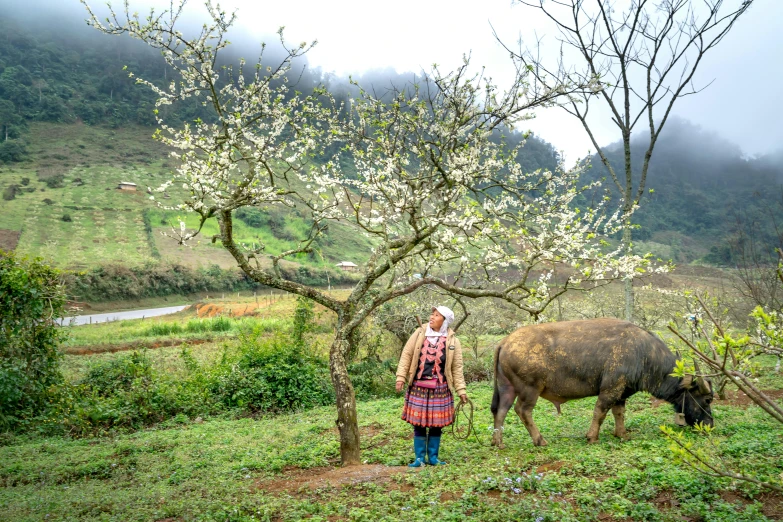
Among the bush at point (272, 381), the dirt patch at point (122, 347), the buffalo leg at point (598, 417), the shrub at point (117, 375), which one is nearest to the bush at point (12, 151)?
the dirt patch at point (122, 347)

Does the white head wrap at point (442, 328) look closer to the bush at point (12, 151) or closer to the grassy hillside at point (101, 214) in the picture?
the grassy hillside at point (101, 214)

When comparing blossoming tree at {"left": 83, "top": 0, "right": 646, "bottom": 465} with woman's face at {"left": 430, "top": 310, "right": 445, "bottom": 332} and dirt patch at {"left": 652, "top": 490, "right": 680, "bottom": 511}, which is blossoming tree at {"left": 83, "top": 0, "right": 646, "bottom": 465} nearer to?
woman's face at {"left": 430, "top": 310, "right": 445, "bottom": 332}

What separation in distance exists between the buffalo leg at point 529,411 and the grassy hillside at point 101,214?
1224 inches

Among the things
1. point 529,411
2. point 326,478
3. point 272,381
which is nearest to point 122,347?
point 272,381

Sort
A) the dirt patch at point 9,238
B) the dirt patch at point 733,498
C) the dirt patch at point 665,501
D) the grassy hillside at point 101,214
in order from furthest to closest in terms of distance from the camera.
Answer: the grassy hillside at point 101,214 < the dirt patch at point 9,238 < the dirt patch at point 665,501 < the dirt patch at point 733,498

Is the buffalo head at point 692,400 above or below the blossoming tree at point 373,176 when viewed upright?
below

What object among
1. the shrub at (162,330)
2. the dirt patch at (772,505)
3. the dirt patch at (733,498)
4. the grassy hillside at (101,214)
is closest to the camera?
the dirt patch at (772,505)

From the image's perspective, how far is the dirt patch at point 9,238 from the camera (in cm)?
4709

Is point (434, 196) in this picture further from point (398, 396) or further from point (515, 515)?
point (398, 396)

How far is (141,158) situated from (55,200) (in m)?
25.2

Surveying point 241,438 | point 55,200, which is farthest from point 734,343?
point 55,200

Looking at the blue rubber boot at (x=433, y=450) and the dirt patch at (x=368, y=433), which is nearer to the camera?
the blue rubber boot at (x=433, y=450)

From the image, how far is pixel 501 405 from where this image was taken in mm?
8023

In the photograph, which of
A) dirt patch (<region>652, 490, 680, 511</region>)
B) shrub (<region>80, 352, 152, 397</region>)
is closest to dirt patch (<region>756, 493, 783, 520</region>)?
dirt patch (<region>652, 490, 680, 511</region>)
